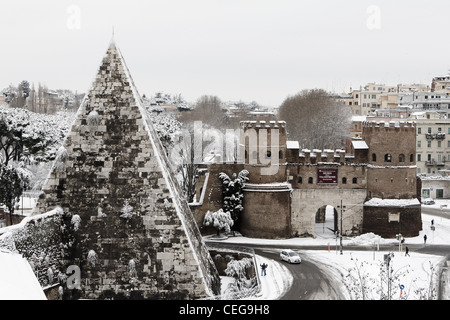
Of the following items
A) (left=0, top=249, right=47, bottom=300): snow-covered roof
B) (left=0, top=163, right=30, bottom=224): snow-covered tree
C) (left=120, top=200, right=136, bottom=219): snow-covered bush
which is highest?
(left=120, top=200, right=136, bottom=219): snow-covered bush

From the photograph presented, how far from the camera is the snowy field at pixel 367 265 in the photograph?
2033 centimetres

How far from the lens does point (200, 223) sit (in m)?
36.5

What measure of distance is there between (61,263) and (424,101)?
66.4 metres

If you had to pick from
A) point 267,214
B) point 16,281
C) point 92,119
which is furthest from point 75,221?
point 267,214

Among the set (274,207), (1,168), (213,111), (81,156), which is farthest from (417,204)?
(213,111)

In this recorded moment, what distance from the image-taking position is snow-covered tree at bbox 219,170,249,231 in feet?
121

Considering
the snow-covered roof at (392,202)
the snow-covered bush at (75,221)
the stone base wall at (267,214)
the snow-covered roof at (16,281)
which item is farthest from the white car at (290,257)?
the snow-covered roof at (16,281)

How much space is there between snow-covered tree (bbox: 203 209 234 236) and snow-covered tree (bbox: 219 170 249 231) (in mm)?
1025

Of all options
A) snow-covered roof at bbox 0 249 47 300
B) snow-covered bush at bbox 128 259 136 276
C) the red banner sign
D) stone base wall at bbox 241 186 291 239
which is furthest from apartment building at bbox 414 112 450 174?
snow-covered roof at bbox 0 249 47 300

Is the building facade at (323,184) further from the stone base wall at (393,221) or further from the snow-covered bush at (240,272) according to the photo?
the snow-covered bush at (240,272)

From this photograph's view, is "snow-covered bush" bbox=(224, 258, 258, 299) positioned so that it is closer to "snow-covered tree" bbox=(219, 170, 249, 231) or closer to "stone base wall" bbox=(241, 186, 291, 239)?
"stone base wall" bbox=(241, 186, 291, 239)

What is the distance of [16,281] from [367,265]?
22299 mm

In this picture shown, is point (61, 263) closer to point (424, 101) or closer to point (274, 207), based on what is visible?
point (274, 207)
